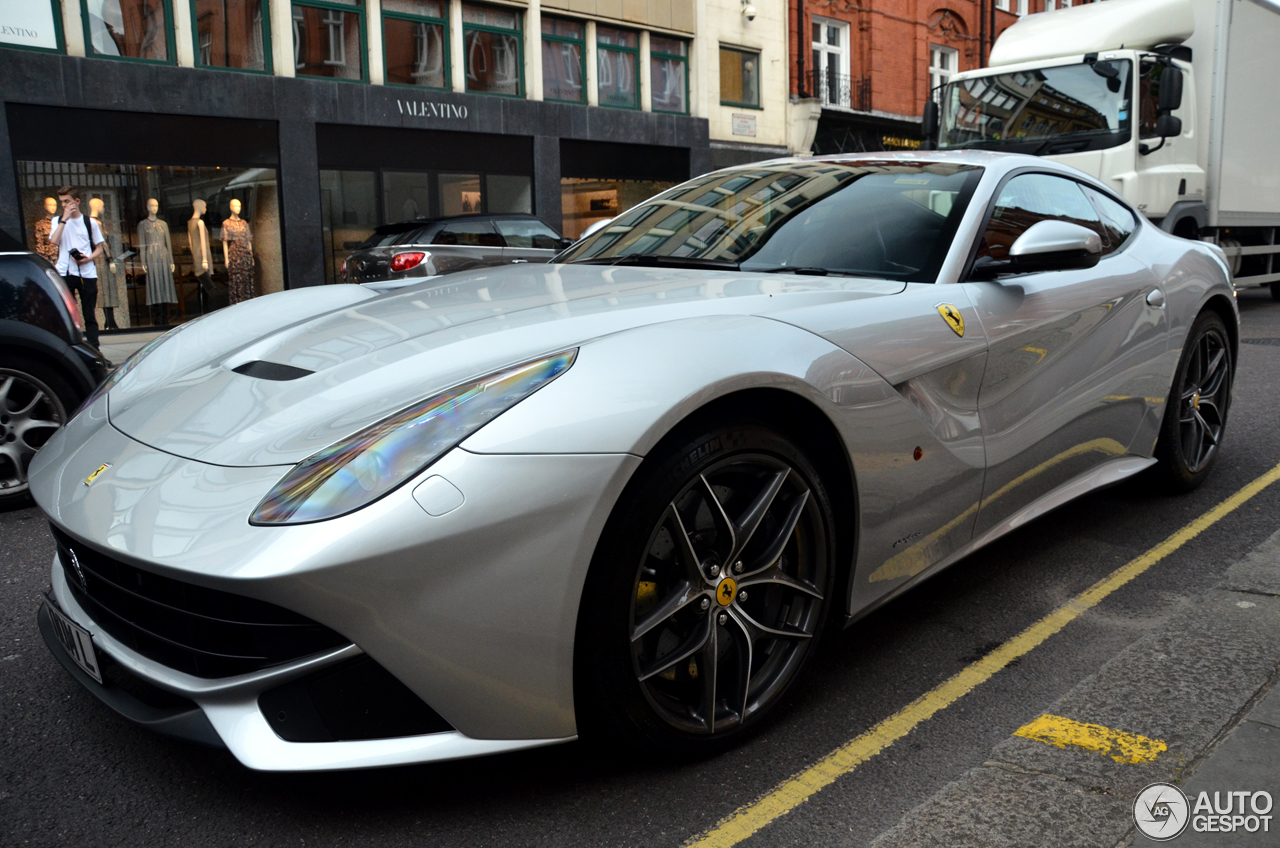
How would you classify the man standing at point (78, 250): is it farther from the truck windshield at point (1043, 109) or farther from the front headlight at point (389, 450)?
the front headlight at point (389, 450)

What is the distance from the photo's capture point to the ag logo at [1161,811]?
1943 mm

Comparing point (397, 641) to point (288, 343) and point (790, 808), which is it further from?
point (288, 343)

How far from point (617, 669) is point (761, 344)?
791mm

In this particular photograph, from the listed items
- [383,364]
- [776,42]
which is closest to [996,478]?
[383,364]

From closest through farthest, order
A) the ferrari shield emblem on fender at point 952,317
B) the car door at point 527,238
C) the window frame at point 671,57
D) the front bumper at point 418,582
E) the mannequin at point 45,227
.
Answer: the front bumper at point 418,582
the ferrari shield emblem on fender at point 952,317
the car door at point 527,238
the mannequin at point 45,227
the window frame at point 671,57

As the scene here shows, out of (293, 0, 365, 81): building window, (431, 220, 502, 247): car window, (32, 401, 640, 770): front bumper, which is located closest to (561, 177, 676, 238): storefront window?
(293, 0, 365, 81): building window

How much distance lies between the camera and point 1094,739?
91.9 inches

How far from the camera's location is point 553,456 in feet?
6.30

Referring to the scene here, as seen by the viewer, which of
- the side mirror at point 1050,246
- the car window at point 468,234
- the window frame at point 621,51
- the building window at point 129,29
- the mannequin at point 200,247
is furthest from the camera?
the window frame at point 621,51

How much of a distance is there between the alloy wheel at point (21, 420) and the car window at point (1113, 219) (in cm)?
457

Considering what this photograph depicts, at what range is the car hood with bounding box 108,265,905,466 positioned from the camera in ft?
7.13

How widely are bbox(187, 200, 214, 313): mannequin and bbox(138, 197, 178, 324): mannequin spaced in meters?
0.35

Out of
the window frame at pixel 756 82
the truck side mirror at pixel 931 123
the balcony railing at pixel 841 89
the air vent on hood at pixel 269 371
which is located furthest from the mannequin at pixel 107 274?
the balcony railing at pixel 841 89

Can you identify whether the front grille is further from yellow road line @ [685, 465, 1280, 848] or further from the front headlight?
yellow road line @ [685, 465, 1280, 848]
